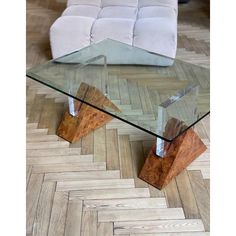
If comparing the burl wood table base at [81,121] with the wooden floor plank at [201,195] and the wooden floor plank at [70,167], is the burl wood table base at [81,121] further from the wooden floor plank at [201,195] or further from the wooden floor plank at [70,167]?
the wooden floor plank at [201,195]

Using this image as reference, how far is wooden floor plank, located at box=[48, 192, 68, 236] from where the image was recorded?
134 centimetres

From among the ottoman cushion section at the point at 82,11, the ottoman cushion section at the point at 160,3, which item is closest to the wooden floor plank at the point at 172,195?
the ottoman cushion section at the point at 82,11

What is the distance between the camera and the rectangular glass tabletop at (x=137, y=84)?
1526mm

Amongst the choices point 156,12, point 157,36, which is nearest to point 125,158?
point 157,36

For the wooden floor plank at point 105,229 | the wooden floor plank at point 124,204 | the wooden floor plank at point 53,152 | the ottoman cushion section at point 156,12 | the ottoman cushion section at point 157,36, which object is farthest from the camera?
the ottoman cushion section at point 156,12

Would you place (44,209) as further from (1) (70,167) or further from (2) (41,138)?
(2) (41,138)

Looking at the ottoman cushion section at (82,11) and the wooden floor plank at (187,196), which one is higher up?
the wooden floor plank at (187,196)

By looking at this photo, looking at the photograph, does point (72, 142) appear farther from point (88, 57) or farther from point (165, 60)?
point (165, 60)

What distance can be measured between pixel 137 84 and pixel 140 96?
0.15 metres

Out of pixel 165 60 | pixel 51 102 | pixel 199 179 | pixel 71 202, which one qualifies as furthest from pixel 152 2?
pixel 71 202

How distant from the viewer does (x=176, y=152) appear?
1529 mm

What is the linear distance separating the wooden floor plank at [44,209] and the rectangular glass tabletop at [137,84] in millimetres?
451

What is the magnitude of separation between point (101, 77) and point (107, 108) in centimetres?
44

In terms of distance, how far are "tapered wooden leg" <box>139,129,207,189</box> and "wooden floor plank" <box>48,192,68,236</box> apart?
38cm
